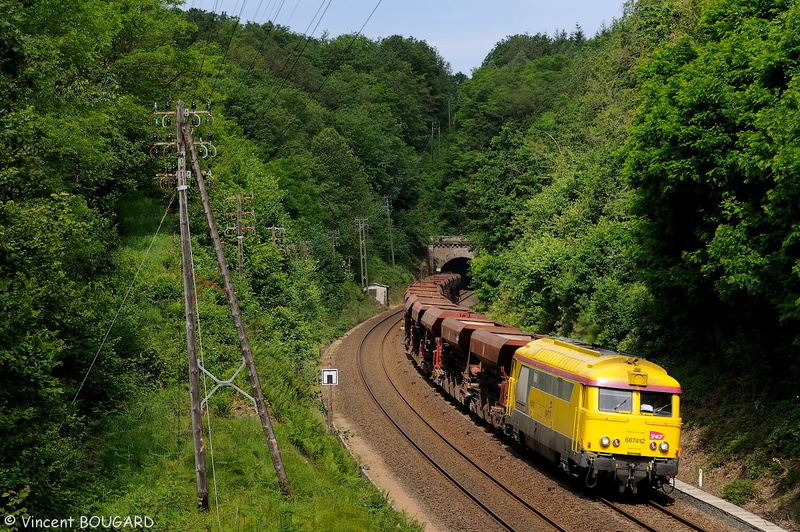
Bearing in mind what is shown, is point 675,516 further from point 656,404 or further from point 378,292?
point 378,292

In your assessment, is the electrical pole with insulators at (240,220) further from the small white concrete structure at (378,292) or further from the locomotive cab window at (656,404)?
the small white concrete structure at (378,292)

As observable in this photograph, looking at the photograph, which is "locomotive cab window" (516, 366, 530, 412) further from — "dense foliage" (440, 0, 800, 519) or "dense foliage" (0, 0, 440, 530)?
"dense foliage" (440, 0, 800, 519)

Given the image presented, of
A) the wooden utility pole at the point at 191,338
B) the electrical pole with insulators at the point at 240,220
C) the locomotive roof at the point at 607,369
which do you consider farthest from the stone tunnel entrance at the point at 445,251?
the wooden utility pole at the point at 191,338

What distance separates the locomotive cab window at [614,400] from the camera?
734 inches

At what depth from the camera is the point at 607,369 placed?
62.3 feet

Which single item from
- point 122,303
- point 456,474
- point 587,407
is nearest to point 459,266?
point 456,474

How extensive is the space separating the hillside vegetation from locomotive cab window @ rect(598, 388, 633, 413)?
12.4ft

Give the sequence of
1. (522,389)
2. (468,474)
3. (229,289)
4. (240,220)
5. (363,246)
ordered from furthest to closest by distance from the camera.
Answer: (363,246)
(240,220)
(522,389)
(468,474)
(229,289)

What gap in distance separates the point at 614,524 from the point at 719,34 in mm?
15362

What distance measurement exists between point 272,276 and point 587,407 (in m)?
22.4

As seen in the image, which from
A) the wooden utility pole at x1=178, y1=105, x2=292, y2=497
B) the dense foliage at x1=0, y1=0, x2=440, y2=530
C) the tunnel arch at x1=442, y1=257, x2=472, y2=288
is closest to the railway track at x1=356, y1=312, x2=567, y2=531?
the dense foliage at x1=0, y1=0, x2=440, y2=530

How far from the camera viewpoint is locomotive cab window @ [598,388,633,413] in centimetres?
1866

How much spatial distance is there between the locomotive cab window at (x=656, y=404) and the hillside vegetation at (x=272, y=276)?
297 centimetres

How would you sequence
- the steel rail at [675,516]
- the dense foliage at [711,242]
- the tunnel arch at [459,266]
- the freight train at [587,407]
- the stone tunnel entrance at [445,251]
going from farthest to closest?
the tunnel arch at [459,266], the stone tunnel entrance at [445,251], the dense foliage at [711,242], the freight train at [587,407], the steel rail at [675,516]
